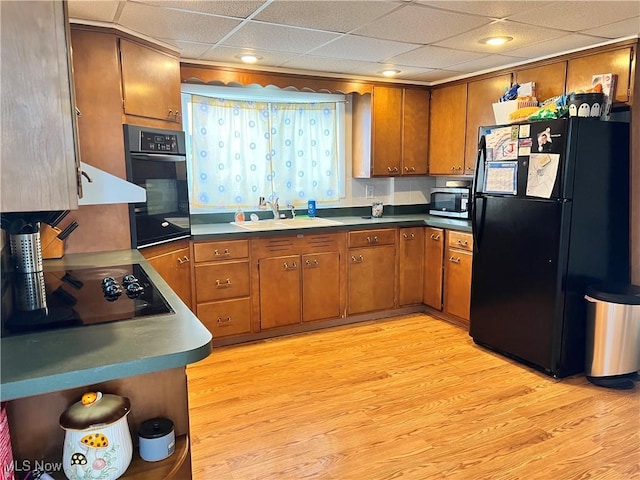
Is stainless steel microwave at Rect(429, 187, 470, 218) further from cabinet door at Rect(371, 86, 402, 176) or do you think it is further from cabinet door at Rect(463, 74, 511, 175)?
cabinet door at Rect(371, 86, 402, 176)

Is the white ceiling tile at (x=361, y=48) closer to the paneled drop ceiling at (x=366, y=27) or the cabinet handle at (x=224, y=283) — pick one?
the paneled drop ceiling at (x=366, y=27)

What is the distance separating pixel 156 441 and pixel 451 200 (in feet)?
11.9

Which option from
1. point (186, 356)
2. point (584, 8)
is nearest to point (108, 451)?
point (186, 356)

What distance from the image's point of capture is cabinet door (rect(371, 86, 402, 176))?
424 cm

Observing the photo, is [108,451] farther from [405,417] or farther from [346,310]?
[346,310]

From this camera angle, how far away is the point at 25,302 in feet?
5.20

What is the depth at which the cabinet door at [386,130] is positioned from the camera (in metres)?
4.24

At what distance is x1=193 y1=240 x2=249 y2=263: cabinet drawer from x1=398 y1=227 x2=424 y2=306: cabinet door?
1.48m

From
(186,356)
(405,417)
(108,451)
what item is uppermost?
(186,356)

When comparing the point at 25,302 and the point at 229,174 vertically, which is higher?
the point at 229,174

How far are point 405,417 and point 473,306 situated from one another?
4.27ft

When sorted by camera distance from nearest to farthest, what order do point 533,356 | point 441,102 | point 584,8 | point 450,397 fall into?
point 584,8, point 450,397, point 533,356, point 441,102

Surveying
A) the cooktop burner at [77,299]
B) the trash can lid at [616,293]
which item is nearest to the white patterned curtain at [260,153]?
the cooktop burner at [77,299]

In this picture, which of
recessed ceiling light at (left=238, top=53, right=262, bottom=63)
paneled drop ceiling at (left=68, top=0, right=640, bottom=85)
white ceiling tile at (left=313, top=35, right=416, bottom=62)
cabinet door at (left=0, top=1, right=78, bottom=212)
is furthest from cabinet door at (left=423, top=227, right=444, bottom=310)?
cabinet door at (left=0, top=1, right=78, bottom=212)
